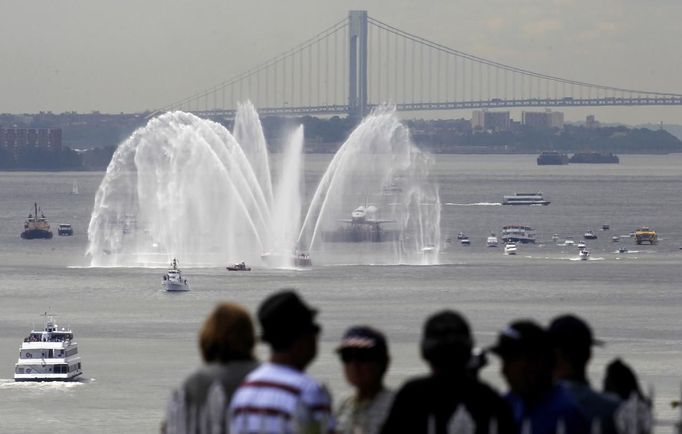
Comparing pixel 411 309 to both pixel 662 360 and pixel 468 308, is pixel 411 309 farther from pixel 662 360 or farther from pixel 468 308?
pixel 662 360

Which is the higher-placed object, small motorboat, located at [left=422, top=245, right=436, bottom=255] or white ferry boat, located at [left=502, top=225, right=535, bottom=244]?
white ferry boat, located at [left=502, top=225, right=535, bottom=244]

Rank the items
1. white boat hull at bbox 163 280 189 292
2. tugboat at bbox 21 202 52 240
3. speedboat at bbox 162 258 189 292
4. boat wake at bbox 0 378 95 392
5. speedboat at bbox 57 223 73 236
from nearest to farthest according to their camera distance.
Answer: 1. boat wake at bbox 0 378 95 392
2. white boat hull at bbox 163 280 189 292
3. speedboat at bbox 162 258 189 292
4. tugboat at bbox 21 202 52 240
5. speedboat at bbox 57 223 73 236

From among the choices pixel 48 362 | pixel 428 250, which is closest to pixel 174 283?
pixel 48 362

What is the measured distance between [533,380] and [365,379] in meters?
0.67

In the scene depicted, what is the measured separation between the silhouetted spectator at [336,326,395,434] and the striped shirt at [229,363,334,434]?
0.31 meters

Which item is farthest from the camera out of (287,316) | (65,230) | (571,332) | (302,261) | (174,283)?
(65,230)

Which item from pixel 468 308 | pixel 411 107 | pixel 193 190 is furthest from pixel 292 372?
pixel 411 107

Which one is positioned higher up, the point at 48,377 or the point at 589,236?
the point at 589,236

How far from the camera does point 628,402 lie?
708 cm

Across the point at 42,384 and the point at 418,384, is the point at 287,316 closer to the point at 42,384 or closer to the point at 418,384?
the point at 418,384

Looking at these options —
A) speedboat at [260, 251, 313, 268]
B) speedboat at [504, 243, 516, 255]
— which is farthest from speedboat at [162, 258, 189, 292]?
speedboat at [504, 243, 516, 255]

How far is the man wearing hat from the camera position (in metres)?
6.63

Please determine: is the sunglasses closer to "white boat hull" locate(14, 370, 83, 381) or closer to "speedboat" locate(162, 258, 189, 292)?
"white boat hull" locate(14, 370, 83, 381)

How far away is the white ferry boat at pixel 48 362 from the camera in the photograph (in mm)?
45375
